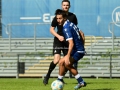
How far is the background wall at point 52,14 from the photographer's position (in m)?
22.7

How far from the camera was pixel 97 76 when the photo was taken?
2058cm

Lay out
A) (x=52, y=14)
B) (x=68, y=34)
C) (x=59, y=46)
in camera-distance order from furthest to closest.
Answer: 1. (x=52, y=14)
2. (x=59, y=46)
3. (x=68, y=34)

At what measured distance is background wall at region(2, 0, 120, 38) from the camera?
2269 cm

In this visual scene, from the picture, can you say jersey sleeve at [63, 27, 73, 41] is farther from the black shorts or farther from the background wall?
the background wall

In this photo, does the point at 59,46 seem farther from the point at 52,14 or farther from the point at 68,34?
the point at 52,14

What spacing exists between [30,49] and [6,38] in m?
1.16

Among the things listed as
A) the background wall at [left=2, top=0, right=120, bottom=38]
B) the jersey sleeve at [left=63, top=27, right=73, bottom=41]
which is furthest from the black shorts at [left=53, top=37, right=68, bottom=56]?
the background wall at [left=2, top=0, right=120, bottom=38]

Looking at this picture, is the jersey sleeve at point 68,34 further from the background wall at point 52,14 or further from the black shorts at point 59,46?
the background wall at point 52,14

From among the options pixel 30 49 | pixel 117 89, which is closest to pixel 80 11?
pixel 30 49

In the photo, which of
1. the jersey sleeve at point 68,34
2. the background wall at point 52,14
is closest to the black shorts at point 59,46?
the jersey sleeve at point 68,34

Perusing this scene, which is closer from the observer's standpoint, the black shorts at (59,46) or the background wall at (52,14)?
the black shorts at (59,46)

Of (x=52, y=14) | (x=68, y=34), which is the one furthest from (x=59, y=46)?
(x=52, y=14)

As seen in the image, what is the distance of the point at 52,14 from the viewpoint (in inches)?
922

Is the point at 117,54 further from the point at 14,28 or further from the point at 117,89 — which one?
the point at 117,89
